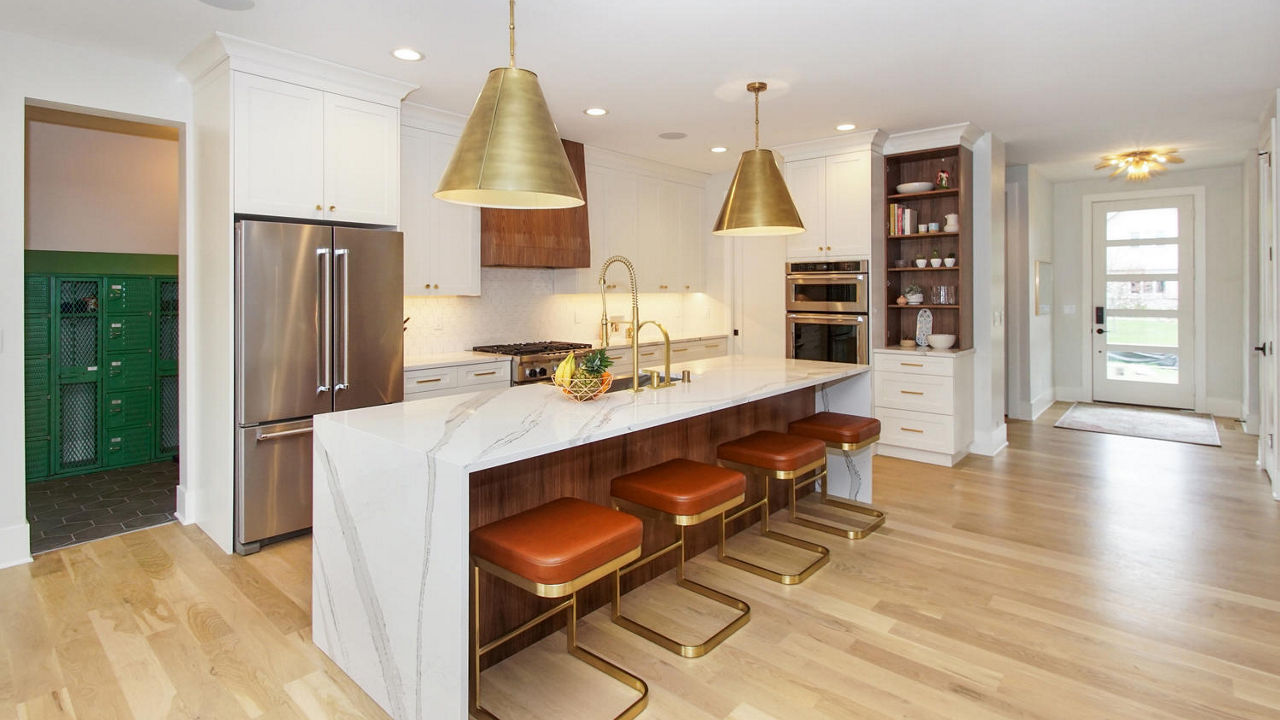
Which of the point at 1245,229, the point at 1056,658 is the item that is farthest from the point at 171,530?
the point at 1245,229

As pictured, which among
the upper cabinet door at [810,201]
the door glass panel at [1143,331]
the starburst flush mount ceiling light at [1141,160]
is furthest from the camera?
the door glass panel at [1143,331]

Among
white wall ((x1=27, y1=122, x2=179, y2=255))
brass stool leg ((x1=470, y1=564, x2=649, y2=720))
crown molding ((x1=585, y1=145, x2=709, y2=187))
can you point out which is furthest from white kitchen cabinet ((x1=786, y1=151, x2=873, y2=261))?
white wall ((x1=27, y1=122, x2=179, y2=255))

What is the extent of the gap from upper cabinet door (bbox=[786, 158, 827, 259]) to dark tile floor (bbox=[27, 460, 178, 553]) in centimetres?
488

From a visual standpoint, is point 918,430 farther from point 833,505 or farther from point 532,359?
point 532,359

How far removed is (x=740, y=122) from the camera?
490 centimetres

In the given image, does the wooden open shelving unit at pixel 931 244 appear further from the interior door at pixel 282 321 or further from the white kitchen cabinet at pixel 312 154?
the interior door at pixel 282 321

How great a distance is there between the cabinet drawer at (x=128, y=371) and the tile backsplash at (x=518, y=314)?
86.7 inches

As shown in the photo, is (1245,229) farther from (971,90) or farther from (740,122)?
(740,122)

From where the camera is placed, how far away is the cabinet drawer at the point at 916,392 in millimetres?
5133

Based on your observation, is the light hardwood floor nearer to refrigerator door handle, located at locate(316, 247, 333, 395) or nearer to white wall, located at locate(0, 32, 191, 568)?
white wall, located at locate(0, 32, 191, 568)

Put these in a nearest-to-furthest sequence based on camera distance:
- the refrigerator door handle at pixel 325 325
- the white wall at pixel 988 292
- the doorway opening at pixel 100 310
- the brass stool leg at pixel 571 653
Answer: the brass stool leg at pixel 571 653 → the refrigerator door handle at pixel 325 325 → the doorway opening at pixel 100 310 → the white wall at pixel 988 292

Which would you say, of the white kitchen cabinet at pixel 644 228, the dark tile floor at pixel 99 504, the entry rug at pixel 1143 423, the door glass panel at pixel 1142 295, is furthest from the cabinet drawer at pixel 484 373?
the door glass panel at pixel 1142 295

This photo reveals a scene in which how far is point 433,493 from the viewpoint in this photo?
1.87 m

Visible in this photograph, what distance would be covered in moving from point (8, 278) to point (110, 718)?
237 cm
